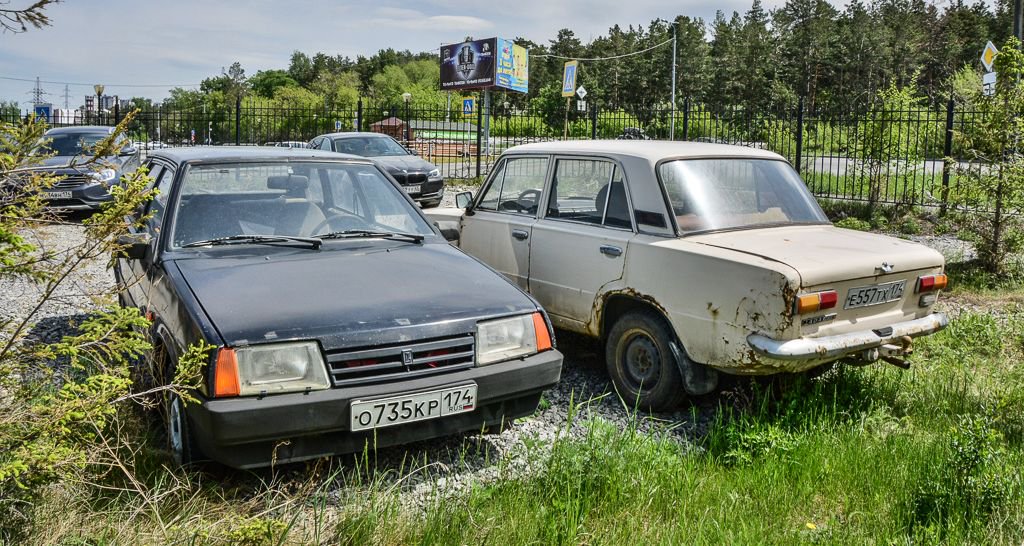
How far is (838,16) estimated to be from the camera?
9275 centimetres

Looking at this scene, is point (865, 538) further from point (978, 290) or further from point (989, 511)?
point (978, 290)

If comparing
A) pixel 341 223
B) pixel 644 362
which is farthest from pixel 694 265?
pixel 341 223

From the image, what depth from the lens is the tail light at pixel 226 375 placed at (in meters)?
3.19

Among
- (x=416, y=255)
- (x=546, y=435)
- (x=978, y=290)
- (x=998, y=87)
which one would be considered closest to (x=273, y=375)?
(x=416, y=255)

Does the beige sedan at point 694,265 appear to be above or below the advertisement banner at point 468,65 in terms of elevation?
below

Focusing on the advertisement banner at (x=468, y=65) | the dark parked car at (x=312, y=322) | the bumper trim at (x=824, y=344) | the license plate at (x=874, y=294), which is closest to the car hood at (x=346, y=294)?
the dark parked car at (x=312, y=322)

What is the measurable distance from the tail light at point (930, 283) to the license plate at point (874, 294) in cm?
16

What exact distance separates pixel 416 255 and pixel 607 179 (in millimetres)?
1567

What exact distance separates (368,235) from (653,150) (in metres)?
1.97

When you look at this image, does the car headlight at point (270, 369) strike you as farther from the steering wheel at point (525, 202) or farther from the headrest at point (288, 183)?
the steering wheel at point (525, 202)

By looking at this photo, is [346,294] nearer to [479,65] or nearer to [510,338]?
[510,338]

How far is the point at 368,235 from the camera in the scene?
183 inches

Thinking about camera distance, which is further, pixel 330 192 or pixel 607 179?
pixel 607 179

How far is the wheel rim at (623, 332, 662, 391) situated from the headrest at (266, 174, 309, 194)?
225cm
